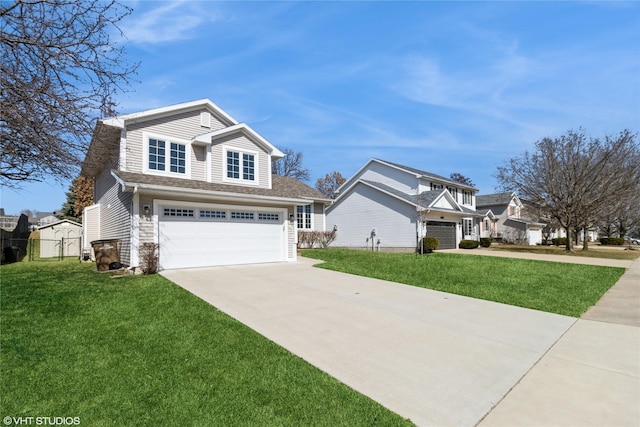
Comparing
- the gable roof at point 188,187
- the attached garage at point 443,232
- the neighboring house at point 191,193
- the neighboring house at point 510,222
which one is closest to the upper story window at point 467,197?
the attached garage at point 443,232

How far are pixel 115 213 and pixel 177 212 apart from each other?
338 centimetres

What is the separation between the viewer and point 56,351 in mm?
4258

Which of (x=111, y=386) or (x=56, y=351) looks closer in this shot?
(x=111, y=386)

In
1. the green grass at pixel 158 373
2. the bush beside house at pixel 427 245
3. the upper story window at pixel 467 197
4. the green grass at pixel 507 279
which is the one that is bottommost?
the green grass at pixel 507 279

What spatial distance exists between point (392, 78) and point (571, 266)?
11.7 m

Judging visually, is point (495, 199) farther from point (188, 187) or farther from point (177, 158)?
point (188, 187)

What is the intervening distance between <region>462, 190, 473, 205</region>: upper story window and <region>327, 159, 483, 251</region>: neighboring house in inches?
123

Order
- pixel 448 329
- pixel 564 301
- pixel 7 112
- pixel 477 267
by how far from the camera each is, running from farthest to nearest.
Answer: pixel 477 267
pixel 564 301
pixel 448 329
pixel 7 112

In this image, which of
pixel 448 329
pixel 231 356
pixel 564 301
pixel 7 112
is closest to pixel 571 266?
pixel 564 301

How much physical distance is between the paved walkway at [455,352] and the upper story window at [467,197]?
25.1 metres

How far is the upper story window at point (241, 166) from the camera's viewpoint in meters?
14.2

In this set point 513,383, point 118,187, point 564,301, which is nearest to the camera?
point 513,383

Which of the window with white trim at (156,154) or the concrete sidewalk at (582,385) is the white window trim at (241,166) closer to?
the window with white trim at (156,154)

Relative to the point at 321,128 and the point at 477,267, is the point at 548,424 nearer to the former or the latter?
the point at 477,267
